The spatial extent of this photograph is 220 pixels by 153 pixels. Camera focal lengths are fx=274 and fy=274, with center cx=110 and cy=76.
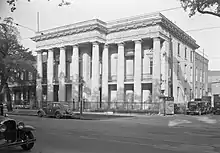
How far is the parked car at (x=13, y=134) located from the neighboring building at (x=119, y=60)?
3140 centimetres

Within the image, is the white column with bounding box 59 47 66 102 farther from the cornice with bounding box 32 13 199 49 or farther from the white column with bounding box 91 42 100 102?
the white column with bounding box 91 42 100 102

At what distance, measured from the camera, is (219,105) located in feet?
132

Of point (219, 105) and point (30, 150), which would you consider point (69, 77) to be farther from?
point (30, 150)

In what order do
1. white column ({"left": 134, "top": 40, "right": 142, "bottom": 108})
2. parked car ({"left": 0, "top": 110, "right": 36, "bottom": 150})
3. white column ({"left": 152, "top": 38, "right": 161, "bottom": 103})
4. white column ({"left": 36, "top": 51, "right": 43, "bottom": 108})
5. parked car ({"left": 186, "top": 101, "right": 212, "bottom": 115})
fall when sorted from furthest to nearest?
white column ({"left": 36, "top": 51, "right": 43, "bottom": 108})
white column ({"left": 134, "top": 40, "right": 142, "bottom": 108})
white column ({"left": 152, "top": 38, "right": 161, "bottom": 103})
parked car ({"left": 186, "top": 101, "right": 212, "bottom": 115})
parked car ({"left": 0, "top": 110, "right": 36, "bottom": 150})

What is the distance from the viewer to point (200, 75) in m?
60.5

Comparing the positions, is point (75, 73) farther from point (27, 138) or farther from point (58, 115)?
point (27, 138)

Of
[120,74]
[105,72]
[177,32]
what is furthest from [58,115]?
[177,32]

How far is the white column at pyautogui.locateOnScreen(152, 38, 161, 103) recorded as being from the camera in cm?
3941

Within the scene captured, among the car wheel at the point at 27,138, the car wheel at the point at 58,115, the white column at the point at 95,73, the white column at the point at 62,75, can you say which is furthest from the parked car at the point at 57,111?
the car wheel at the point at 27,138

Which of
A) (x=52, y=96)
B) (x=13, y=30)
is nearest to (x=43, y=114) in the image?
(x=13, y=30)

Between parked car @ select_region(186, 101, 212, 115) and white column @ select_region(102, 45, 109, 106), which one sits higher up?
white column @ select_region(102, 45, 109, 106)

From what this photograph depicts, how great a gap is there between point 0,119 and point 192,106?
33.4 m

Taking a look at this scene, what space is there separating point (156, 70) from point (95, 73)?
1003cm

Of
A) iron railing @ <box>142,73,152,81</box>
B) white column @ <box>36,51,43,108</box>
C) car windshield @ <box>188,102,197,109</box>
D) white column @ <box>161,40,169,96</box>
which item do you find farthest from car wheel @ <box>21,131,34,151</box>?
white column @ <box>36,51,43,108</box>
